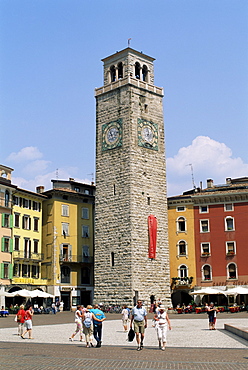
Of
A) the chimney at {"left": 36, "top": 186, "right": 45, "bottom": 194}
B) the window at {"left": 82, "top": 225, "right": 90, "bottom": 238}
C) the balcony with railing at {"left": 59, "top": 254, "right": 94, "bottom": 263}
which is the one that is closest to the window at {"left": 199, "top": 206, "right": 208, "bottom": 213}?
the window at {"left": 82, "top": 225, "right": 90, "bottom": 238}

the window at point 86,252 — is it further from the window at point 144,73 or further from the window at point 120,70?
the window at point 144,73

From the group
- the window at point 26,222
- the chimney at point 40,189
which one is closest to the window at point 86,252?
the window at point 26,222

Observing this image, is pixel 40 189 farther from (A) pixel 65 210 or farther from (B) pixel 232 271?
(B) pixel 232 271

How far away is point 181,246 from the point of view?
164 ft

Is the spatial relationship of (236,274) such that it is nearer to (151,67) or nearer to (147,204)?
(147,204)

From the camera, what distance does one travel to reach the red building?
47.1m

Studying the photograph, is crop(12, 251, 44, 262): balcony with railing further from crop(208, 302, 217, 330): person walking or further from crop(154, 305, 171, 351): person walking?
crop(154, 305, 171, 351): person walking

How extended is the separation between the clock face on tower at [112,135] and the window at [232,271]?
15150 millimetres

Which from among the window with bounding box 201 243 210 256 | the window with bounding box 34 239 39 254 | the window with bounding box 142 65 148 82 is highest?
the window with bounding box 142 65 148 82

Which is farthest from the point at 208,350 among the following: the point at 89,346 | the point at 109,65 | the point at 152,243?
the point at 109,65

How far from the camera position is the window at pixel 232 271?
4694 centimetres

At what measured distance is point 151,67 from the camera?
→ 49656 millimetres

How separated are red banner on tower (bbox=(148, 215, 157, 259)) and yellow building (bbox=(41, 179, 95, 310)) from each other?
9.29m

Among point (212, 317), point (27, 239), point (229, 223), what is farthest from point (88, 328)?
point (229, 223)
